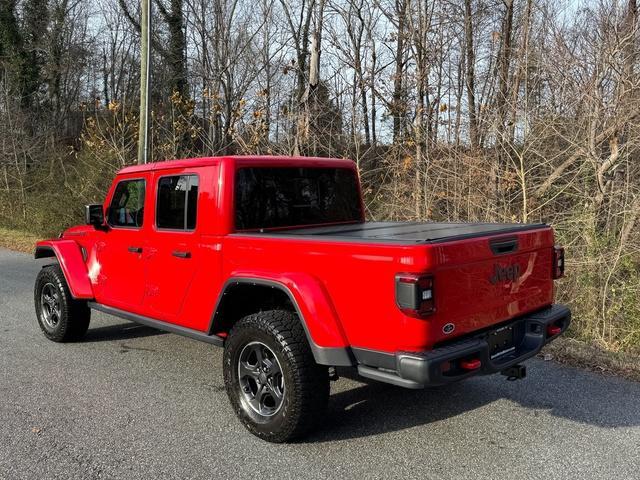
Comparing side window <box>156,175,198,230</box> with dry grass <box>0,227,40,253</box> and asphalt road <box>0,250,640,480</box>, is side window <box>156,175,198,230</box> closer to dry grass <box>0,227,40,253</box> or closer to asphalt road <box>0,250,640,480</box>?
asphalt road <box>0,250,640,480</box>

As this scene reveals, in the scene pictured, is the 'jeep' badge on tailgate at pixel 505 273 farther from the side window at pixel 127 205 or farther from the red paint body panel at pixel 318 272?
the side window at pixel 127 205

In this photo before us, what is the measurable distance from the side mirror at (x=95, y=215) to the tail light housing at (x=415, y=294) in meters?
3.44

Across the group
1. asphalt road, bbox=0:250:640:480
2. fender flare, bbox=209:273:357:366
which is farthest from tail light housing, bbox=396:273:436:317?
asphalt road, bbox=0:250:640:480

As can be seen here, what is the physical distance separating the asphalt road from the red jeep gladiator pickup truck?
1.25ft

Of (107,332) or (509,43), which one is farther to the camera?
(509,43)

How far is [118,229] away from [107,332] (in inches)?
71.1

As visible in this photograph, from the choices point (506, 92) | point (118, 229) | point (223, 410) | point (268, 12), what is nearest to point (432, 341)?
point (223, 410)

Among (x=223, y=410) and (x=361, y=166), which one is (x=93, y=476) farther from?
(x=361, y=166)

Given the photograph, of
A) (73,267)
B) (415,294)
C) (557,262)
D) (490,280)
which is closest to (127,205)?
(73,267)

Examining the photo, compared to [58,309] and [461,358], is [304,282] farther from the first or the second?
[58,309]

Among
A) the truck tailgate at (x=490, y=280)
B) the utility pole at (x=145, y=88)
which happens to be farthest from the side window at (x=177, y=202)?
the utility pole at (x=145, y=88)

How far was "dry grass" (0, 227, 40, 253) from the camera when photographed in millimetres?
15227

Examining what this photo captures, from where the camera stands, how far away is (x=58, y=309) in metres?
6.07

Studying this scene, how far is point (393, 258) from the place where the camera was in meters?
3.15
